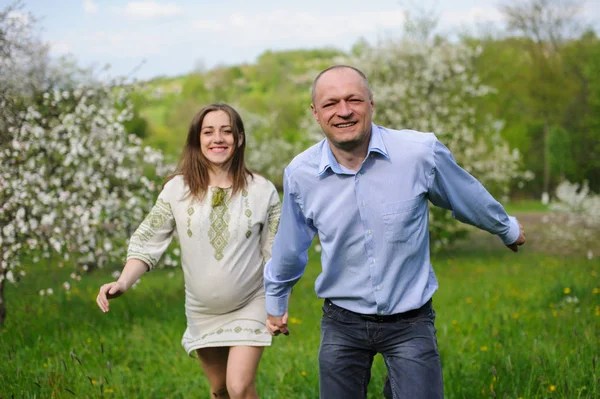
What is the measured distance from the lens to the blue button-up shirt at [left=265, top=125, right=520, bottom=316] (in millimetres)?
2895

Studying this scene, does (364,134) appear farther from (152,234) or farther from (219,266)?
(152,234)

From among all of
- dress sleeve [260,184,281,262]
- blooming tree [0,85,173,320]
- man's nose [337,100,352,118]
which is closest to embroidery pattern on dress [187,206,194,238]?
dress sleeve [260,184,281,262]

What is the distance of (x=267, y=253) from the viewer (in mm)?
3912

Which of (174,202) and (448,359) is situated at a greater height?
(174,202)

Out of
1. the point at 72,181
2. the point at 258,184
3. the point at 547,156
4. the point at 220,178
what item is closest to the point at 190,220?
the point at 220,178

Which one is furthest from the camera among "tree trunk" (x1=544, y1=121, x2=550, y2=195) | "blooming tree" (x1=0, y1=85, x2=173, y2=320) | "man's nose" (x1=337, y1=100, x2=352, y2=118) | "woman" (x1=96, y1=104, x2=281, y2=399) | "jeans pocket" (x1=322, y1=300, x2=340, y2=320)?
"tree trunk" (x1=544, y1=121, x2=550, y2=195)

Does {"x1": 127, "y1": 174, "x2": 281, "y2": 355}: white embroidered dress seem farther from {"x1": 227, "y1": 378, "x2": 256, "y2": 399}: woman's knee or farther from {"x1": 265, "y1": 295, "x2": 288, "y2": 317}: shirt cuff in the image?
{"x1": 265, "y1": 295, "x2": 288, "y2": 317}: shirt cuff

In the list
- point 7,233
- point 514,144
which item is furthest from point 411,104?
point 514,144

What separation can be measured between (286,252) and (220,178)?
102 cm

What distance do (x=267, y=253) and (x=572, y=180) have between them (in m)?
38.5

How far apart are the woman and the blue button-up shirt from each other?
824 millimetres

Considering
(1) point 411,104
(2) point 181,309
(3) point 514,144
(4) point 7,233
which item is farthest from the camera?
(3) point 514,144

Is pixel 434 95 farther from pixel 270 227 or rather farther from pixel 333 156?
pixel 333 156

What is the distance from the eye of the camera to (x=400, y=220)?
289 centimetres
